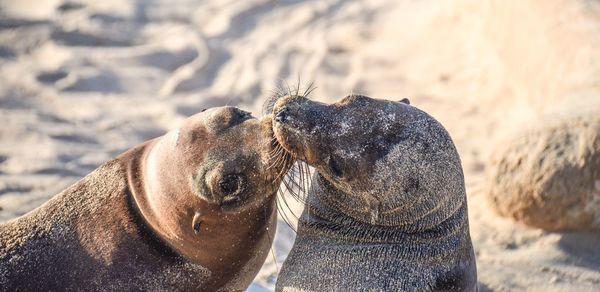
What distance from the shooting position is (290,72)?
887 centimetres

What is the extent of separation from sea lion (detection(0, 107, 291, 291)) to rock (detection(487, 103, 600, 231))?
239cm

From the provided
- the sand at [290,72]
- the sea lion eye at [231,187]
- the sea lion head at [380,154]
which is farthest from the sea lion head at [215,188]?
the sand at [290,72]

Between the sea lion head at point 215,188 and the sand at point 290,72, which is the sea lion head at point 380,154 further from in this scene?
the sand at point 290,72

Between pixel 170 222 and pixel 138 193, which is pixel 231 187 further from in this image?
pixel 138 193

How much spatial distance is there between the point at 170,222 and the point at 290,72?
5.20 metres

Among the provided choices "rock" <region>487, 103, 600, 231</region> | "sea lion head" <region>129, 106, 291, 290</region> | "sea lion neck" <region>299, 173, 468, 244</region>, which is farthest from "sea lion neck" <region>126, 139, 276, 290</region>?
"rock" <region>487, 103, 600, 231</region>

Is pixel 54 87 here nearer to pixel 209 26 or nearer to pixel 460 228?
Result: pixel 209 26

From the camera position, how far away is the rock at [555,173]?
5.66 metres

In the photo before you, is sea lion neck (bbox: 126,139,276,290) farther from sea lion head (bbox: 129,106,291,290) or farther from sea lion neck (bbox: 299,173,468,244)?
sea lion neck (bbox: 299,173,468,244)

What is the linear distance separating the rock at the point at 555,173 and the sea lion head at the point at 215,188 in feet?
8.06

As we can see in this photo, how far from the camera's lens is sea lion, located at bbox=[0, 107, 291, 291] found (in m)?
3.68

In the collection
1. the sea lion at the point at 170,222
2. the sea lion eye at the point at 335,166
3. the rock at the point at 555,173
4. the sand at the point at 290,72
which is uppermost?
the sea lion eye at the point at 335,166

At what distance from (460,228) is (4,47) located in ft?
21.3

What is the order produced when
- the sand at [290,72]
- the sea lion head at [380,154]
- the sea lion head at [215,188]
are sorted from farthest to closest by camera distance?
Result: 1. the sand at [290,72]
2. the sea lion head at [215,188]
3. the sea lion head at [380,154]
